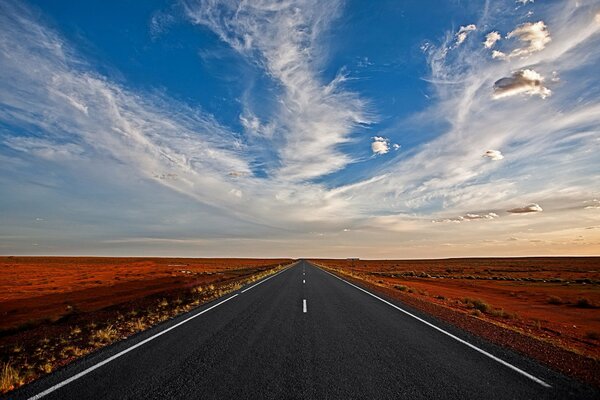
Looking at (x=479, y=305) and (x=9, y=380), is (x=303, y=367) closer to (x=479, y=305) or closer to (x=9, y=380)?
(x=9, y=380)

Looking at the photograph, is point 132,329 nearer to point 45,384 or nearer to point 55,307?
point 45,384

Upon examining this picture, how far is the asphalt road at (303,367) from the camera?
4.64 meters

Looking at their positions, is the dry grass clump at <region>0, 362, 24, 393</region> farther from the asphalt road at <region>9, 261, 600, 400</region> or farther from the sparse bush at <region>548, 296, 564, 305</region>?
the sparse bush at <region>548, 296, 564, 305</region>

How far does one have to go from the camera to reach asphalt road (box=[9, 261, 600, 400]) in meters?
4.64

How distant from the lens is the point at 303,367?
5676 mm

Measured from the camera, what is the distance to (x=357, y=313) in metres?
11.4

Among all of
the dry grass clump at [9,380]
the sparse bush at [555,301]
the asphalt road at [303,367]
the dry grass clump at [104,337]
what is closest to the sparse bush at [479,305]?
the sparse bush at [555,301]

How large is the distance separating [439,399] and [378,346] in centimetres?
278

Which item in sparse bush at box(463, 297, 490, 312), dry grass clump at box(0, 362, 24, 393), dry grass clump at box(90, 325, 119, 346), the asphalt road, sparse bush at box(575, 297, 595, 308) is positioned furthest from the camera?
sparse bush at box(575, 297, 595, 308)

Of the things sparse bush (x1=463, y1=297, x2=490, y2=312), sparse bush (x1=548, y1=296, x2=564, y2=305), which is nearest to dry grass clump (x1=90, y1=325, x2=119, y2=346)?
sparse bush (x1=463, y1=297, x2=490, y2=312)

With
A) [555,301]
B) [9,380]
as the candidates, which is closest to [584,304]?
[555,301]

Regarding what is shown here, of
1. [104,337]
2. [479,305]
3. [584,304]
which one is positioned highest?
[479,305]

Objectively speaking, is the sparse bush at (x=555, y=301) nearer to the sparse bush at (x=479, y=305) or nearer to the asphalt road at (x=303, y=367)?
the sparse bush at (x=479, y=305)

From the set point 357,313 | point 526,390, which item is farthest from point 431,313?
point 526,390
